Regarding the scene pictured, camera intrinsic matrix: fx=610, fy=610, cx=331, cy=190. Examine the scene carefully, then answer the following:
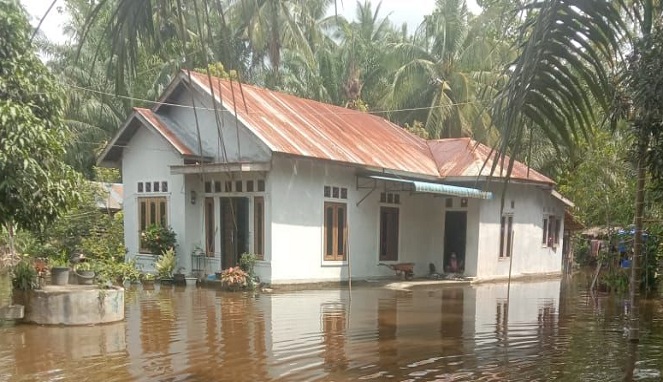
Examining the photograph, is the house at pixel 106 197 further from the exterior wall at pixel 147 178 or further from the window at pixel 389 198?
the window at pixel 389 198

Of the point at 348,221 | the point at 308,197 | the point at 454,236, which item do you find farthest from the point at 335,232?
the point at 454,236

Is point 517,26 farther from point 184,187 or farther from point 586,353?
point 184,187

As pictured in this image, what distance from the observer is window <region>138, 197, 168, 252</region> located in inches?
633

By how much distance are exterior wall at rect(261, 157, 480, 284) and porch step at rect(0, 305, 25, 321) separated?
19.0 feet

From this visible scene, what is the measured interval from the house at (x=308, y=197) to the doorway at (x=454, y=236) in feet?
0.12

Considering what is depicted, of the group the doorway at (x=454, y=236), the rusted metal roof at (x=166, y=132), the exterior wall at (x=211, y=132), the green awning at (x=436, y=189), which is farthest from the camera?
the doorway at (x=454, y=236)

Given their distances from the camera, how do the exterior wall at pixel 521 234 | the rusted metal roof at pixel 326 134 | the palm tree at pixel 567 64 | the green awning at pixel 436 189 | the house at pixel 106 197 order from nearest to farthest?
the palm tree at pixel 567 64 → the rusted metal roof at pixel 326 134 → the green awning at pixel 436 189 → the exterior wall at pixel 521 234 → the house at pixel 106 197

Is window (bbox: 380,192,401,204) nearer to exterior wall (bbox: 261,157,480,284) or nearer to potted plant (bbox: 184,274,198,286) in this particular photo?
exterior wall (bbox: 261,157,480,284)

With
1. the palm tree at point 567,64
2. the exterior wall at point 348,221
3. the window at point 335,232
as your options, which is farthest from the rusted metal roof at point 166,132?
the palm tree at point 567,64

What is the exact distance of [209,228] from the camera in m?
15.5

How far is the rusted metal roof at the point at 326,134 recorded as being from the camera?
563 inches

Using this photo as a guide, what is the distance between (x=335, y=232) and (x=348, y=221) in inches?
18.3

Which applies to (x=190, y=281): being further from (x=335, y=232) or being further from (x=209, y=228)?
(x=335, y=232)

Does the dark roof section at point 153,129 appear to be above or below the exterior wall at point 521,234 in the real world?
above
